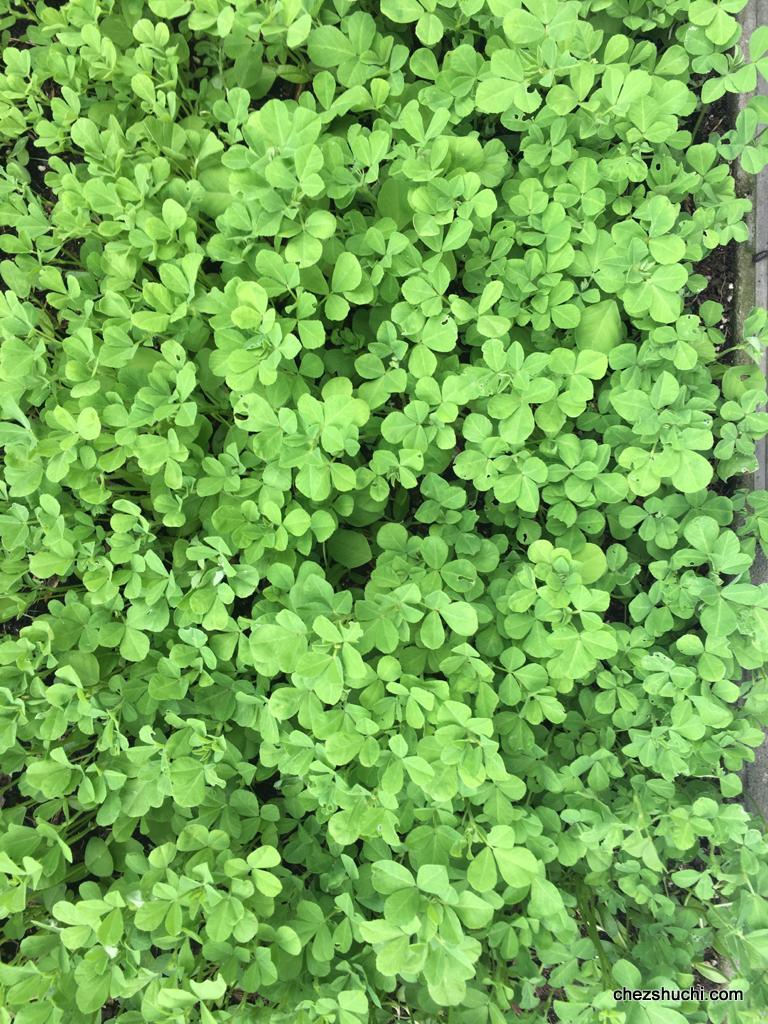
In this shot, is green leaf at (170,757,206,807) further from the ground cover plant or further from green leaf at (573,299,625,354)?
green leaf at (573,299,625,354)

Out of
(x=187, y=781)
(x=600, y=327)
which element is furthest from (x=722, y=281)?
(x=187, y=781)

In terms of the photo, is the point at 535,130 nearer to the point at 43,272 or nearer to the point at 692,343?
the point at 692,343

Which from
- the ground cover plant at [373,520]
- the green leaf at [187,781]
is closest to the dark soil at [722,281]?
the ground cover plant at [373,520]

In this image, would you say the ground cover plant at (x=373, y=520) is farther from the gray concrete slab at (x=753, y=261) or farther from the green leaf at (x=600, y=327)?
the gray concrete slab at (x=753, y=261)

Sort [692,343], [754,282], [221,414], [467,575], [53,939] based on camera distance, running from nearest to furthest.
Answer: [53,939] → [467,575] → [692,343] → [221,414] → [754,282]

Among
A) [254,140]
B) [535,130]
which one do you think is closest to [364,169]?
[254,140]

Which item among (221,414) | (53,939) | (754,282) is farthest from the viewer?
(754,282)

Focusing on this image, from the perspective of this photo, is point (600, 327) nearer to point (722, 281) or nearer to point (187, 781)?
point (722, 281)
